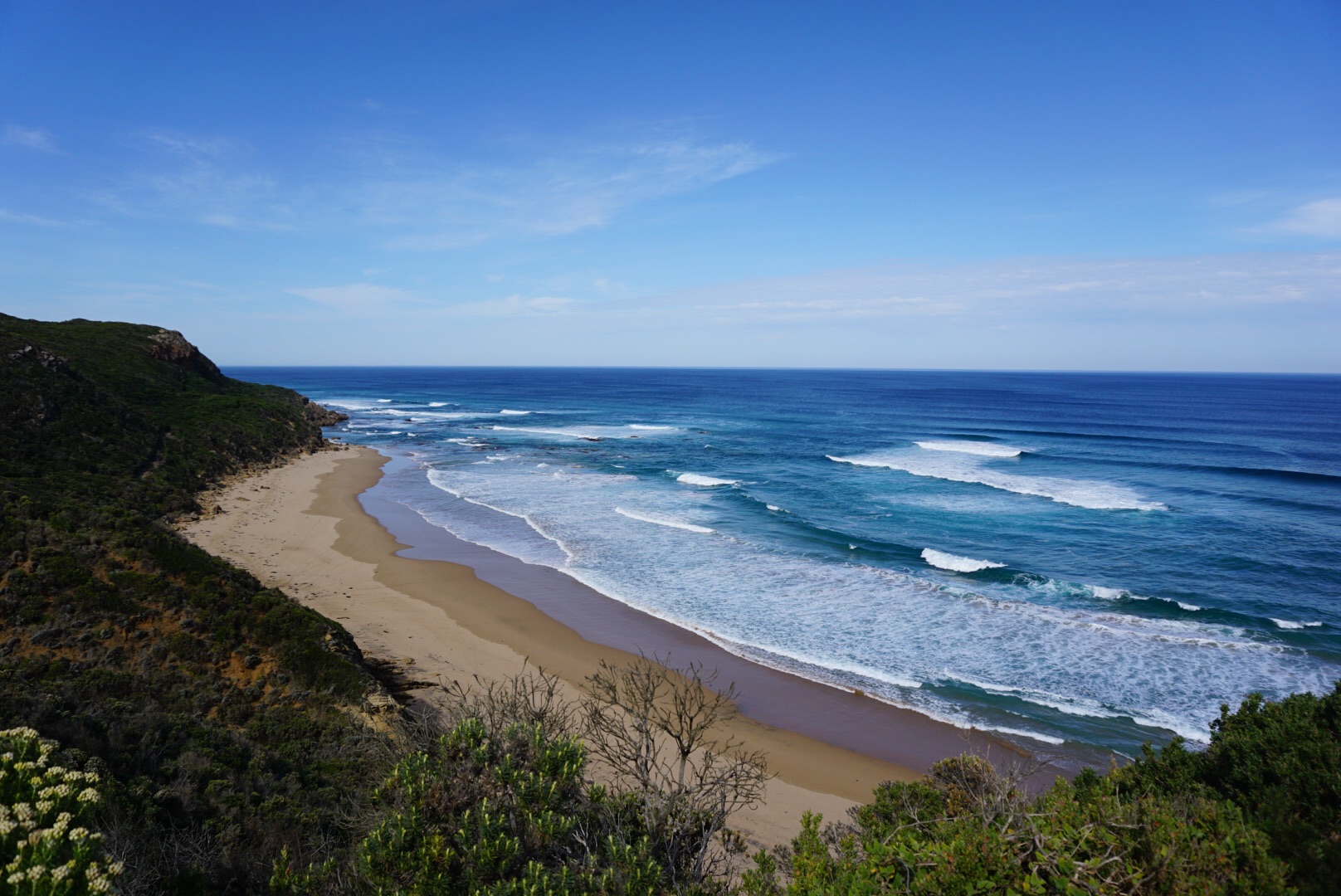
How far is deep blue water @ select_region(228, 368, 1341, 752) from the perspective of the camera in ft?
53.6

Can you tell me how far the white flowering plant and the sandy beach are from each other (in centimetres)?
864

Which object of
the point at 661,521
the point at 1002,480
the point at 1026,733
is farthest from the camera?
the point at 1002,480

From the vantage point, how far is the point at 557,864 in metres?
6.25

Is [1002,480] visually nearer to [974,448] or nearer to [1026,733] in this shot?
[974,448]

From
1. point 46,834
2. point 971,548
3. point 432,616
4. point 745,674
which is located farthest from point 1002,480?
point 46,834

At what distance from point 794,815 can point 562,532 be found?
18920 millimetres

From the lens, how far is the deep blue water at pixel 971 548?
643 inches

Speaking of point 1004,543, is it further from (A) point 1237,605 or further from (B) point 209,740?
(B) point 209,740

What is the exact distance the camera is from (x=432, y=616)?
62.8 feet

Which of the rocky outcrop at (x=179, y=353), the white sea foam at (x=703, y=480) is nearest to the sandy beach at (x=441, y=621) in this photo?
the white sea foam at (x=703, y=480)

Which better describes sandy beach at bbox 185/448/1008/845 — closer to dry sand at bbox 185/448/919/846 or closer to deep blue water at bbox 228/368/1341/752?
dry sand at bbox 185/448/919/846

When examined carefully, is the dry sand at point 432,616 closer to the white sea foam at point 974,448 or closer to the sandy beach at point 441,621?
the sandy beach at point 441,621

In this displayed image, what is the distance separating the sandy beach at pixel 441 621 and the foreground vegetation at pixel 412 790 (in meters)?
0.97

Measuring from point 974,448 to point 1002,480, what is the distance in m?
13.2
